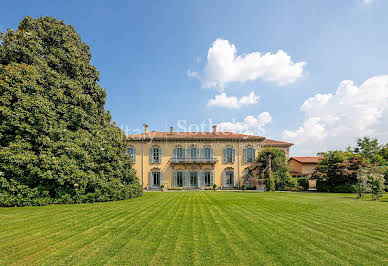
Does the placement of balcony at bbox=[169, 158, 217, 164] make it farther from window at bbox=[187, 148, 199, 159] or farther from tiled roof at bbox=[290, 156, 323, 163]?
tiled roof at bbox=[290, 156, 323, 163]

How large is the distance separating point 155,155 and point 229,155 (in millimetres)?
8243

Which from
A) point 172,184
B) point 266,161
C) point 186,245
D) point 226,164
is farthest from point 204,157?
point 186,245

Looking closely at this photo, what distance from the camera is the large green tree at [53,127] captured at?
8523 mm

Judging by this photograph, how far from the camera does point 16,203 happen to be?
27.3 feet

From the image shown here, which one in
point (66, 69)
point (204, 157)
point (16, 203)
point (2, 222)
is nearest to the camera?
point (2, 222)

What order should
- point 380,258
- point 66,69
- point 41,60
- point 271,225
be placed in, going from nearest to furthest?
point 380,258 < point 271,225 < point 41,60 < point 66,69

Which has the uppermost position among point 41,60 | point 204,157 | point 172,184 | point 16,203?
point 41,60

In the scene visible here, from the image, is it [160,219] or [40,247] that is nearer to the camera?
[40,247]

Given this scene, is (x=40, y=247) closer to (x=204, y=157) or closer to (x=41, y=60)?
(x=41, y=60)

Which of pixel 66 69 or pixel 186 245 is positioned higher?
pixel 66 69

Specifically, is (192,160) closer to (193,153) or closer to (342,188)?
(193,153)

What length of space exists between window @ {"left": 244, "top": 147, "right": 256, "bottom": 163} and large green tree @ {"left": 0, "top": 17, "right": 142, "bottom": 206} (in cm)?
1386

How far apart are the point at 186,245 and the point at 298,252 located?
1834 millimetres

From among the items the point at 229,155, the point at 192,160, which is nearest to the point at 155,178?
the point at 192,160
